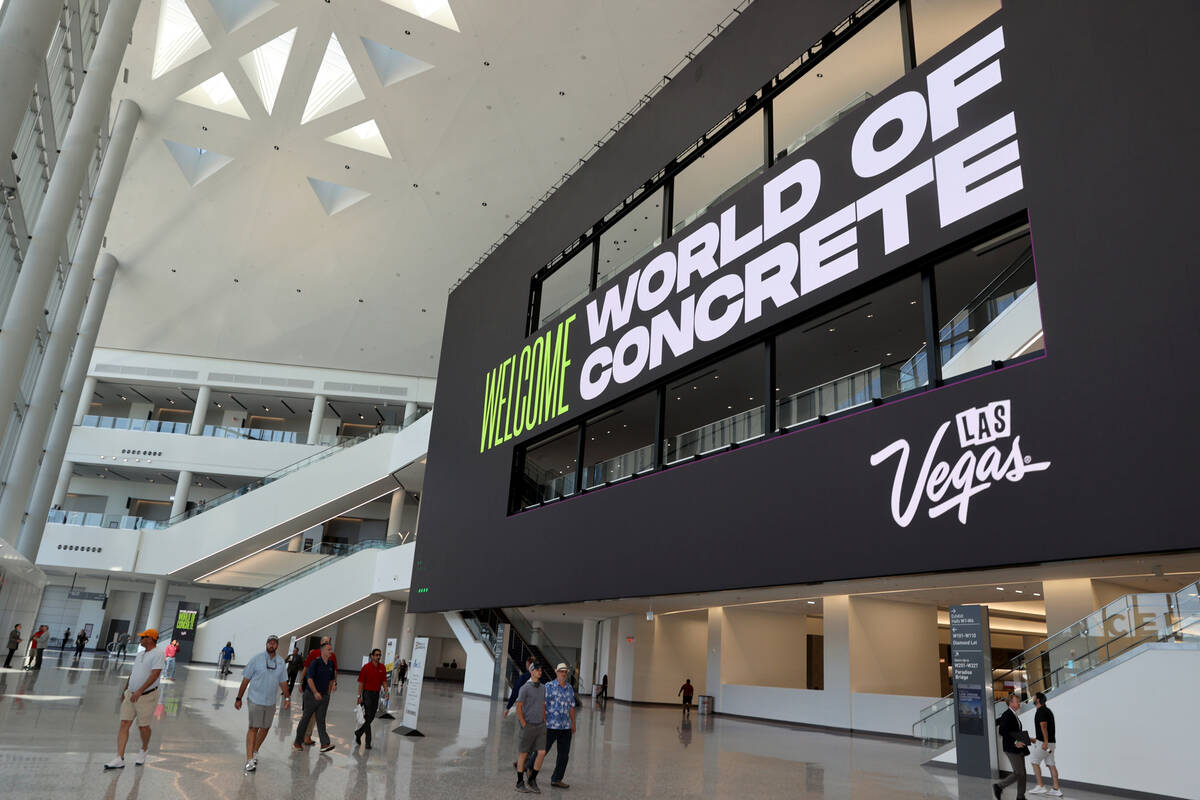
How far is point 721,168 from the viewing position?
22125 millimetres

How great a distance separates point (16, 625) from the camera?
22.4 m

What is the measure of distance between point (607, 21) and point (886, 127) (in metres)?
10.6

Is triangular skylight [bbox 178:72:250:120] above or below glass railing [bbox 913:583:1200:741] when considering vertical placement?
above

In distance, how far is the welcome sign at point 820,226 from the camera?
10484 mm

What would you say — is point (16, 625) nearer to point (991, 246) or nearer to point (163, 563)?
point (163, 563)

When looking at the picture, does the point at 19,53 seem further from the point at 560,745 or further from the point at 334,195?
the point at 334,195

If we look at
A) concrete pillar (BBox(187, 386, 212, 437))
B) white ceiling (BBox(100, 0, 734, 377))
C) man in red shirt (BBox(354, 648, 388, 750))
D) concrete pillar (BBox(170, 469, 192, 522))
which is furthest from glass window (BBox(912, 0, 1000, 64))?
concrete pillar (BBox(187, 386, 212, 437))

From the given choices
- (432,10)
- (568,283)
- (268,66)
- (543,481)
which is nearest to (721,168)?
(568,283)

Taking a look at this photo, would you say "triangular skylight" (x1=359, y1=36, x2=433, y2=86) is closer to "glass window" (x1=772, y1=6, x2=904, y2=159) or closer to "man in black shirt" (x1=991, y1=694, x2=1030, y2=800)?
"glass window" (x1=772, y1=6, x2=904, y2=159)

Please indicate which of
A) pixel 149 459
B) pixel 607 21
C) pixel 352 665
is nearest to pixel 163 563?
pixel 149 459

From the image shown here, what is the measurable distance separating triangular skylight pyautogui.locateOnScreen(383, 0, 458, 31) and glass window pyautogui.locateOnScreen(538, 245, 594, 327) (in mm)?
7722

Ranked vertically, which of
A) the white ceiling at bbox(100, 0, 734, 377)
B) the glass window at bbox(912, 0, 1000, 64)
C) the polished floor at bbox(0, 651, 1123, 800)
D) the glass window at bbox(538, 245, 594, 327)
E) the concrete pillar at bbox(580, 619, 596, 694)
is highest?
the white ceiling at bbox(100, 0, 734, 377)

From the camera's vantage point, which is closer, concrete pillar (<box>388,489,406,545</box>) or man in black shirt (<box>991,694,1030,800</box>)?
man in black shirt (<box>991,694,1030,800</box>)

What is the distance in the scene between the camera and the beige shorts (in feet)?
27.0
